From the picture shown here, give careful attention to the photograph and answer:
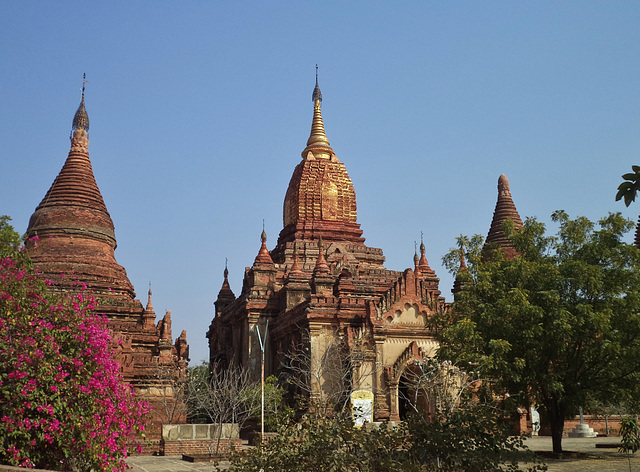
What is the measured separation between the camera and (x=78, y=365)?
15.0 metres

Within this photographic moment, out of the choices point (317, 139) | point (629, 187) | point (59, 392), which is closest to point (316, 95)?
point (317, 139)

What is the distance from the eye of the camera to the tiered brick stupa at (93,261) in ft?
107

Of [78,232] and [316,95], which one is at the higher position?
[316,95]

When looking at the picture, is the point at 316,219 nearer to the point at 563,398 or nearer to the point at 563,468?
the point at 563,398

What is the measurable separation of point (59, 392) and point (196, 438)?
12.3 m

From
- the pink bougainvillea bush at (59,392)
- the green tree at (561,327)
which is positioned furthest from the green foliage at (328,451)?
the green tree at (561,327)

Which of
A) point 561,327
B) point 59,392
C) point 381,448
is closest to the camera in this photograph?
point 381,448

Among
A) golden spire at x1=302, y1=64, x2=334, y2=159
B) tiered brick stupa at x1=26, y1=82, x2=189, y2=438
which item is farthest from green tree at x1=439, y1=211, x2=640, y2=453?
golden spire at x1=302, y1=64, x2=334, y2=159

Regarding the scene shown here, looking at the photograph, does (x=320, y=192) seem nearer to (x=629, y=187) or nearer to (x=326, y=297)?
(x=326, y=297)

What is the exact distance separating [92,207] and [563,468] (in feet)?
102

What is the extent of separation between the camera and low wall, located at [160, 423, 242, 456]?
83.9ft

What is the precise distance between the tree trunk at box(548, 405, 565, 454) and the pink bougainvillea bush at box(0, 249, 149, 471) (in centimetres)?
1470

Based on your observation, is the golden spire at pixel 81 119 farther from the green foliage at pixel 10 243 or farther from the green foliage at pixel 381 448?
the green foliage at pixel 381 448

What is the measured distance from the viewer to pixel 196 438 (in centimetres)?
2631
